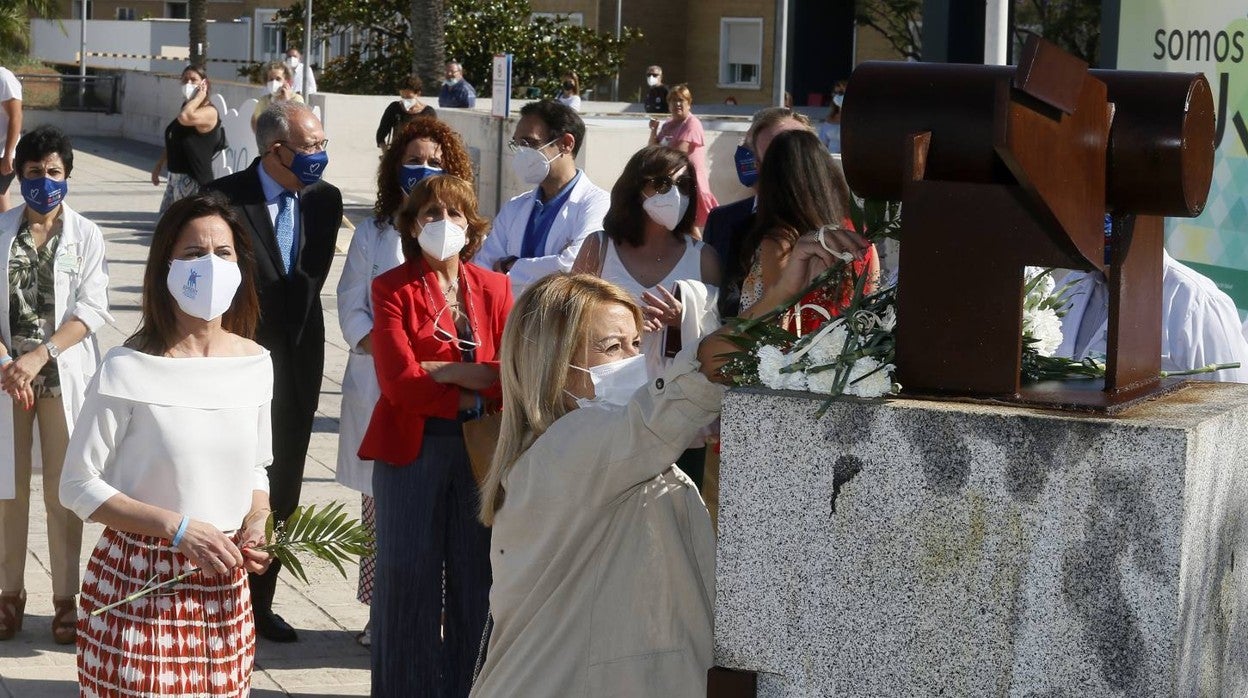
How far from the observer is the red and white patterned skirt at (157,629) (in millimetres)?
4395

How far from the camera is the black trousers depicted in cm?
631

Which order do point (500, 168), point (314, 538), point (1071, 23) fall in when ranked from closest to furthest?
1. point (314, 538)
2. point (500, 168)
3. point (1071, 23)

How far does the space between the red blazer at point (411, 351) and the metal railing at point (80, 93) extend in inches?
1318

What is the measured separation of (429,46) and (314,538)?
22705 mm

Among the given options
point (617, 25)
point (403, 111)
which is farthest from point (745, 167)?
point (617, 25)

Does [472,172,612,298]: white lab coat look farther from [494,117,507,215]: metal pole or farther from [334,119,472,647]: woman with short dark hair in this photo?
[494,117,507,215]: metal pole

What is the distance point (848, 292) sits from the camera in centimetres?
308

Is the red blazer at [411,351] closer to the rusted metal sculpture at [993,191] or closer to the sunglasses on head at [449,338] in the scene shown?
the sunglasses on head at [449,338]

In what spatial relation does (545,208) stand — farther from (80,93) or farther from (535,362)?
(80,93)

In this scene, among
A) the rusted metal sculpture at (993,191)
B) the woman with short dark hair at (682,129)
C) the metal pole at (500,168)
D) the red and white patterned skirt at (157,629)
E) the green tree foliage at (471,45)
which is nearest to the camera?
the rusted metal sculpture at (993,191)

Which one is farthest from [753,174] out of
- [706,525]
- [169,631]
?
[706,525]

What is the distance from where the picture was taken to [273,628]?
633cm

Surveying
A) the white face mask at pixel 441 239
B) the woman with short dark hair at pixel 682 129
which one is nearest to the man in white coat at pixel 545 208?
the white face mask at pixel 441 239

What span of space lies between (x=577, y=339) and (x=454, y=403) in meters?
1.92
